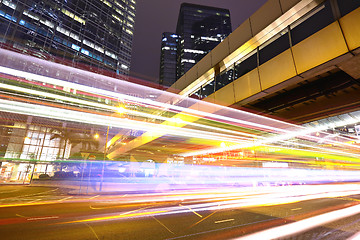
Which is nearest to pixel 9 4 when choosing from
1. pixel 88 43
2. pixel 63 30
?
pixel 63 30

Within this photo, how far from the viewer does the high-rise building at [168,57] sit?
367 ft

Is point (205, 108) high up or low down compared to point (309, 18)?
down

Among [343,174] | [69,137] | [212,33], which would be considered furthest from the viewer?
[212,33]

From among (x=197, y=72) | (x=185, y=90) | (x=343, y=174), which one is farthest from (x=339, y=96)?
(x=343, y=174)

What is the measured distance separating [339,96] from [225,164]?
1374 centimetres

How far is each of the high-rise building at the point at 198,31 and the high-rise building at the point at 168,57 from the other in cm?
854

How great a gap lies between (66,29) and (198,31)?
71000 mm

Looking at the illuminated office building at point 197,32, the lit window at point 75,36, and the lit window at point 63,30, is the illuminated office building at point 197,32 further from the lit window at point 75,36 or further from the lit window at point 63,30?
the lit window at point 63,30

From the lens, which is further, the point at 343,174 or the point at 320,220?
the point at 343,174

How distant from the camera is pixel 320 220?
6.59m

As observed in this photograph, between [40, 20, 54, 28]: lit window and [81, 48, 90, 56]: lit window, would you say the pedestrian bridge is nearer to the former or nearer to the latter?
[40, 20, 54, 28]: lit window

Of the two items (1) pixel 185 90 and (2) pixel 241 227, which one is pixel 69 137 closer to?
(1) pixel 185 90

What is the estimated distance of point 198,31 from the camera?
9875 centimetres

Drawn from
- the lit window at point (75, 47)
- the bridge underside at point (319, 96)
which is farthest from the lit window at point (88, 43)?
the bridge underside at point (319, 96)
